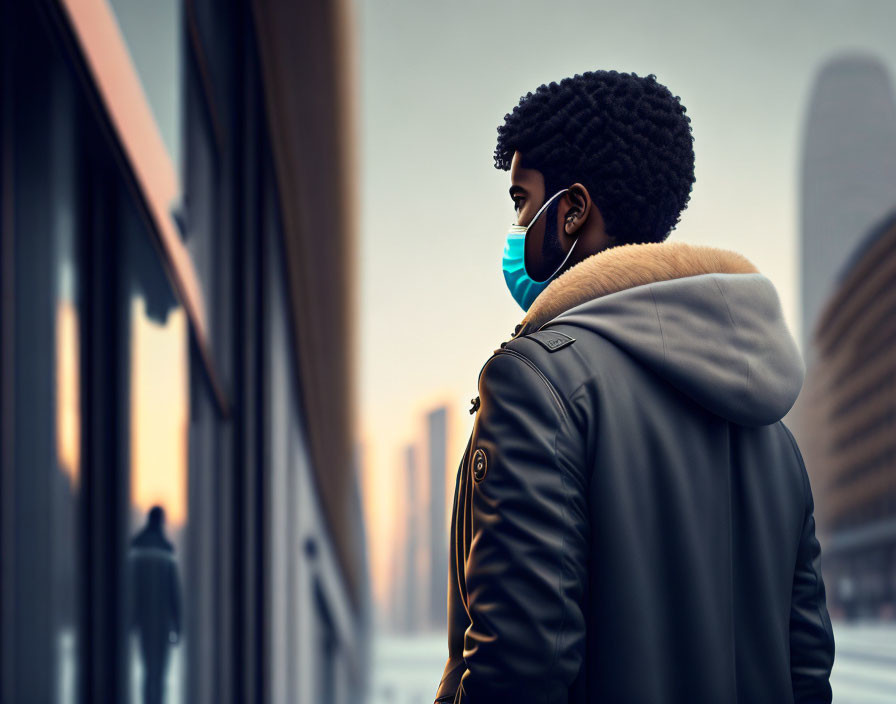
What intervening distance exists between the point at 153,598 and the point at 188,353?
27.0 inches

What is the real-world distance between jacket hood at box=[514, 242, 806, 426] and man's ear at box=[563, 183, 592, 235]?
0.14ft

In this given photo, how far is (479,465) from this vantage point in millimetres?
645

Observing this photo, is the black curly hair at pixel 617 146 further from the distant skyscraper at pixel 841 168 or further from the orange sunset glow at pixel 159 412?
the distant skyscraper at pixel 841 168

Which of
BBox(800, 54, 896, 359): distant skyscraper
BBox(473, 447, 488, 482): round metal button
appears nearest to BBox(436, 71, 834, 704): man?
BBox(473, 447, 488, 482): round metal button

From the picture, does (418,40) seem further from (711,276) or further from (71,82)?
(711,276)

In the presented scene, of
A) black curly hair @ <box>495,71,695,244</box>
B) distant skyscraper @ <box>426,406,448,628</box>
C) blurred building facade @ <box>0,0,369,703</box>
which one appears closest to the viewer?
black curly hair @ <box>495,71,695,244</box>

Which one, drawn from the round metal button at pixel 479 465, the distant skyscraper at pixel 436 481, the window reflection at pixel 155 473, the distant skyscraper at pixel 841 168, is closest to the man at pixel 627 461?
the round metal button at pixel 479 465

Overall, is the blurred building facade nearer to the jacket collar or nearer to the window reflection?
the window reflection

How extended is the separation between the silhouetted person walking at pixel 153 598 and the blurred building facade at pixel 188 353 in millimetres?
57

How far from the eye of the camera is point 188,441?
249 centimetres

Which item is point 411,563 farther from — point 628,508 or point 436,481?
point 628,508

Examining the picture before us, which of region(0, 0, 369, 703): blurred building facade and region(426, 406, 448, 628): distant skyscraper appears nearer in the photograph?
region(0, 0, 369, 703): blurred building facade

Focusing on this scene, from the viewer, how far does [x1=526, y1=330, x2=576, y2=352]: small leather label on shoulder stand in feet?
2.17

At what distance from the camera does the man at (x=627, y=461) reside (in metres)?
0.62
